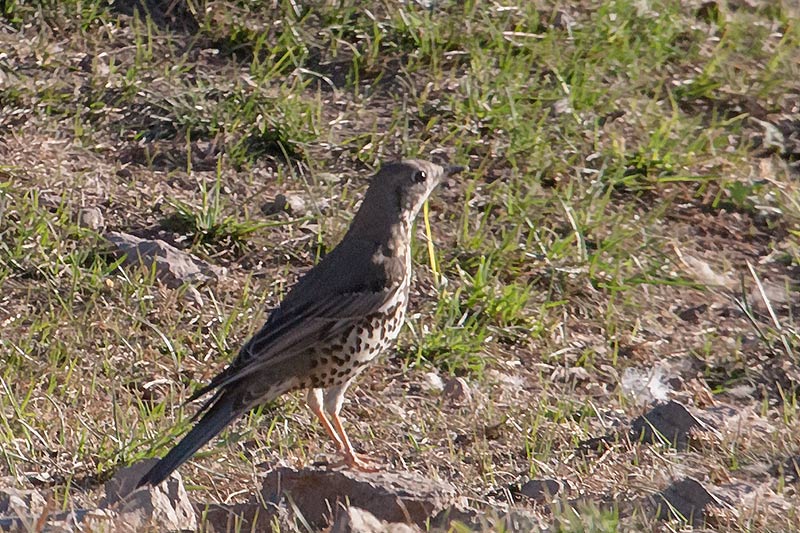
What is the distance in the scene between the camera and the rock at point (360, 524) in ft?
15.2

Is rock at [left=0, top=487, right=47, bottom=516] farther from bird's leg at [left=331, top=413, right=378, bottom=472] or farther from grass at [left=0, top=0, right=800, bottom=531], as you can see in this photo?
bird's leg at [left=331, top=413, right=378, bottom=472]

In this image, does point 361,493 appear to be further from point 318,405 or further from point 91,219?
point 91,219

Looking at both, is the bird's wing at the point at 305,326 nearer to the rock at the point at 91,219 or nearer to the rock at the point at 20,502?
the rock at the point at 20,502

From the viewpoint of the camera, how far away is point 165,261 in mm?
7008

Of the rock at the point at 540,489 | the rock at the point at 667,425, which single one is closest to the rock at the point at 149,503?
the rock at the point at 540,489

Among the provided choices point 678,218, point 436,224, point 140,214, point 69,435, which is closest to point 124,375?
point 69,435

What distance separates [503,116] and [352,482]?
11.0 ft

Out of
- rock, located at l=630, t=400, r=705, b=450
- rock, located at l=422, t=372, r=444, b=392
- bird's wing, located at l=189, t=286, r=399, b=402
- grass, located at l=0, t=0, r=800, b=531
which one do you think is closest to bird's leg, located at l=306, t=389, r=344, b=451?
grass, located at l=0, t=0, r=800, b=531

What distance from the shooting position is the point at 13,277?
688 cm

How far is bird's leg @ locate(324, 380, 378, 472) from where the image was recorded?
227 inches

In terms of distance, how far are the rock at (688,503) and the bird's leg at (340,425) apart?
112 centimetres

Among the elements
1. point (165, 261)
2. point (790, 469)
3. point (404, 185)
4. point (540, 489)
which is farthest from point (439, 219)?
point (790, 469)

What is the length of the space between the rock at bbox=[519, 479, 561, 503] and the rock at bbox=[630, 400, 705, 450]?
2.01ft

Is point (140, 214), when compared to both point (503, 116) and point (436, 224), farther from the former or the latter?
point (503, 116)
